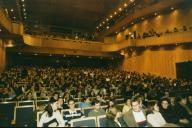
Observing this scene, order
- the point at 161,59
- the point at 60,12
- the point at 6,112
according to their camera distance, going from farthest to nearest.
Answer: the point at 60,12
the point at 161,59
the point at 6,112

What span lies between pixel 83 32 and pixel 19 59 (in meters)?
9.82

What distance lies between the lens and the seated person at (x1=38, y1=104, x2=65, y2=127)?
18.9ft

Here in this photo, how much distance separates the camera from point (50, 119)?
5.88 meters

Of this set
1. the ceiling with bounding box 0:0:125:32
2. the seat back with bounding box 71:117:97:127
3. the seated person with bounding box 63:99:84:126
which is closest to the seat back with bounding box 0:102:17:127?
the seated person with bounding box 63:99:84:126

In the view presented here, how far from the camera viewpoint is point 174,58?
76.7 feet

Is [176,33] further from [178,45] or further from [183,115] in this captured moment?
[183,115]

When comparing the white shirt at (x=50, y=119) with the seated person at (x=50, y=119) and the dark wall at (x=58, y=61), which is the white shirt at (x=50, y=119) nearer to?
the seated person at (x=50, y=119)

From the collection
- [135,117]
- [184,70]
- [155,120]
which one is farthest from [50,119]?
[184,70]

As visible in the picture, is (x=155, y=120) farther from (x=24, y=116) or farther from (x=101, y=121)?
(x=24, y=116)

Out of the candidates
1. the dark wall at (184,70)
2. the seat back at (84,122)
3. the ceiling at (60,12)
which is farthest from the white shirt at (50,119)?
the ceiling at (60,12)

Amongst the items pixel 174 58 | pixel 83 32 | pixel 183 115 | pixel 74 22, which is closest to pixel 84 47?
pixel 74 22

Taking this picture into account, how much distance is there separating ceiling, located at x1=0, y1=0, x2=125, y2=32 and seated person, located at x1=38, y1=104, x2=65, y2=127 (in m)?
19.1

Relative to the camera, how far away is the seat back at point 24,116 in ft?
22.1

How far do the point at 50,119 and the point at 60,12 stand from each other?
24280 millimetres
